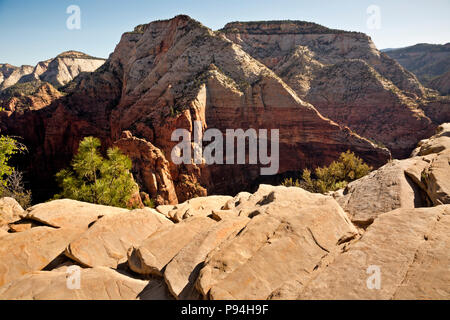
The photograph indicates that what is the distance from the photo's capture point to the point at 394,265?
21.3 ft

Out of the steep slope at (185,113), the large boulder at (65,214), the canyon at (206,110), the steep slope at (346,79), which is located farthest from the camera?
the steep slope at (346,79)

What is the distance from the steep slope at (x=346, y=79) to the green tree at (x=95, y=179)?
63.1m

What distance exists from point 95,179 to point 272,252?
19.6 metres

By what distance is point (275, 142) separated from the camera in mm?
46906

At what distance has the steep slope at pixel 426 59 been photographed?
137000mm

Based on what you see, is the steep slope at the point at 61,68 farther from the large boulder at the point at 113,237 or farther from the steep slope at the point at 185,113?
the large boulder at the point at 113,237

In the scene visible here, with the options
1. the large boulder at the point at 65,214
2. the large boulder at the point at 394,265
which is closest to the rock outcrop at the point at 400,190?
the large boulder at the point at 394,265

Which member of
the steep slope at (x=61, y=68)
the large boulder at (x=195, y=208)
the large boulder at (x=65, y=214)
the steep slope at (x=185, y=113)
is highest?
the steep slope at (x=61, y=68)

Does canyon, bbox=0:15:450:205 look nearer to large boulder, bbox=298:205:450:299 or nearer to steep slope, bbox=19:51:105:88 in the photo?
large boulder, bbox=298:205:450:299

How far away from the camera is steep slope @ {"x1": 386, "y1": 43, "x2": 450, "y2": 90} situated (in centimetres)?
13700

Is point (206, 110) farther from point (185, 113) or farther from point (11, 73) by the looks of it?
point (11, 73)
